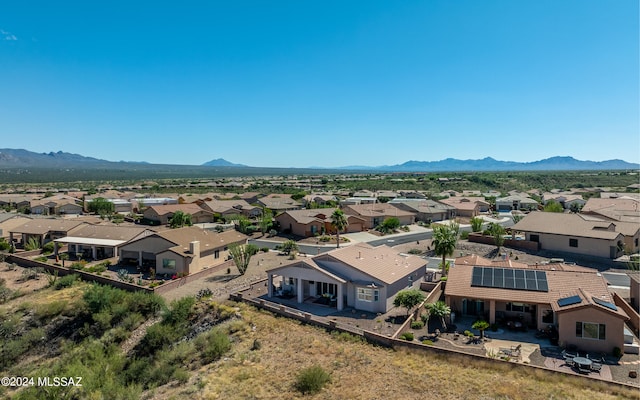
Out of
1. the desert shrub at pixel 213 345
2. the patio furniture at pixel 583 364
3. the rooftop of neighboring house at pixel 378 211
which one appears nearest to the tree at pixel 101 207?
the rooftop of neighboring house at pixel 378 211

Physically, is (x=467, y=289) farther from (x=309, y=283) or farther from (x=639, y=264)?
(x=639, y=264)

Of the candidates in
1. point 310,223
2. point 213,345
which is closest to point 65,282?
point 213,345

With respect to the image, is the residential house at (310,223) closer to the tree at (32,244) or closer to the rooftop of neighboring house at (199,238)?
the rooftop of neighboring house at (199,238)

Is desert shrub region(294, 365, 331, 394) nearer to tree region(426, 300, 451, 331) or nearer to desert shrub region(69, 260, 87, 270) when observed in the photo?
tree region(426, 300, 451, 331)

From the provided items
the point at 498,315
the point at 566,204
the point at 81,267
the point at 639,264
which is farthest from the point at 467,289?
the point at 566,204

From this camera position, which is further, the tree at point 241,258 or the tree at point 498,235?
the tree at point 498,235

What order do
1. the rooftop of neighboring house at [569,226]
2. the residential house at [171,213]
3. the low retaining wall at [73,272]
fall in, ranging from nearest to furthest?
the low retaining wall at [73,272]
the rooftop of neighboring house at [569,226]
the residential house at [171,213]

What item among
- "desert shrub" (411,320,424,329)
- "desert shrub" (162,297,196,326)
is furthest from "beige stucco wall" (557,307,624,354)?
"desert shrub" (162,297,196,326)
